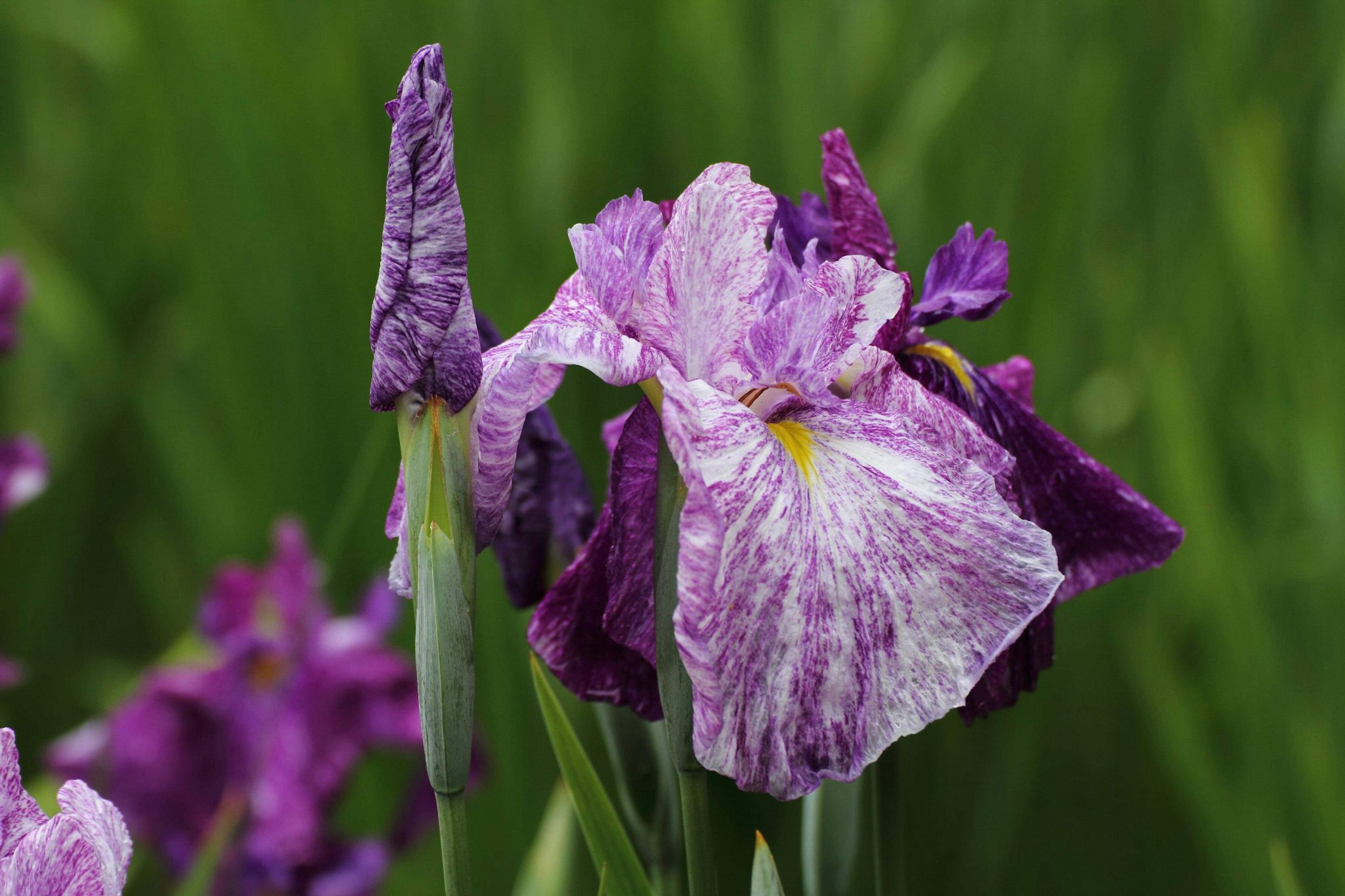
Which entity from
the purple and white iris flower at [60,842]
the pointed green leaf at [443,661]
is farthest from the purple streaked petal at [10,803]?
the pointed green leaf at [443,661]

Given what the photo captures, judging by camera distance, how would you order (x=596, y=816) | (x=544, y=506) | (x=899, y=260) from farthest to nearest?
1. (x=899, y=260)
2. (x=544, y=506)
3. (x=596, y=816)

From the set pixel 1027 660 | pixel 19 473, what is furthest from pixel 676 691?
pixel 19 473

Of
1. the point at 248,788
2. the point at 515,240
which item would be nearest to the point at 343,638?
the point at 248,788

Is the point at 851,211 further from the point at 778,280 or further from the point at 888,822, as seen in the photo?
the point at 888,822

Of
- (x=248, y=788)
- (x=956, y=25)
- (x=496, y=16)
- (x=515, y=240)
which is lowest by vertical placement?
(x=248, y=788)

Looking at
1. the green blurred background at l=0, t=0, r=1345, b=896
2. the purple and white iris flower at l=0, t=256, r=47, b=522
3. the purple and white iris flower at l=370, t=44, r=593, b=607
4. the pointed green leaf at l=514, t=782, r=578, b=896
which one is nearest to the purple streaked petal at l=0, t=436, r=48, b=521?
the purple and white iris flower at l=0, t=256, r=47, b=522

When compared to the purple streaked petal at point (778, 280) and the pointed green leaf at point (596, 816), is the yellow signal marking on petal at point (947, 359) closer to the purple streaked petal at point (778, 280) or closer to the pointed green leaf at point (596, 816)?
the purple streaked petal at point (778, 280)

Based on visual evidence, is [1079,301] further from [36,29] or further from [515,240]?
[36,29]
